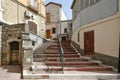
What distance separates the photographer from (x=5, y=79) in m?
8.01

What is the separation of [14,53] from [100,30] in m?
6.39

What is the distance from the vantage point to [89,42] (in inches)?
469

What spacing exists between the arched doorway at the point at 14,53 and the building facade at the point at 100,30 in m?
4.46

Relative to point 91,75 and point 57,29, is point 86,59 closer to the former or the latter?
point 91,75

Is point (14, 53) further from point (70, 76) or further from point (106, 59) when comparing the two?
point (106, 59)

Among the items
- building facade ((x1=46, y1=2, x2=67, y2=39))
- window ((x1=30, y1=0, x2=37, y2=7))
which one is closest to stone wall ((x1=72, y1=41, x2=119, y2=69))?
window ((x1=30, y1=0, x2=37, y2=7))

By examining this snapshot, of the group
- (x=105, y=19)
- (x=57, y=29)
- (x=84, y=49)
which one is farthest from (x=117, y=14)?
(x=57, y=29)

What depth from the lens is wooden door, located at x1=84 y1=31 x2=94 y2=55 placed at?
11.6 m

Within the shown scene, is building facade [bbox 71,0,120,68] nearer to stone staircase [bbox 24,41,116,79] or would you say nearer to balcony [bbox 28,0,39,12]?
stone staircase [bbox 24,41,116,79]

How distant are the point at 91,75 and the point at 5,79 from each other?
3.71 m

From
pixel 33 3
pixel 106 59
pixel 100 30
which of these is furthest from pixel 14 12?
pixel 106 59

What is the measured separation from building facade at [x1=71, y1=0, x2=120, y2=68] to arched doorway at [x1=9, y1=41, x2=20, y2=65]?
14.6 ft

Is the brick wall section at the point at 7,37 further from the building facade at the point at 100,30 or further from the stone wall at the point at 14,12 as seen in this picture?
the building facade at the point at 100,30

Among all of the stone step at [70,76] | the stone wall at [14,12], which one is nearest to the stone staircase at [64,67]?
the stone step at [70,76]
